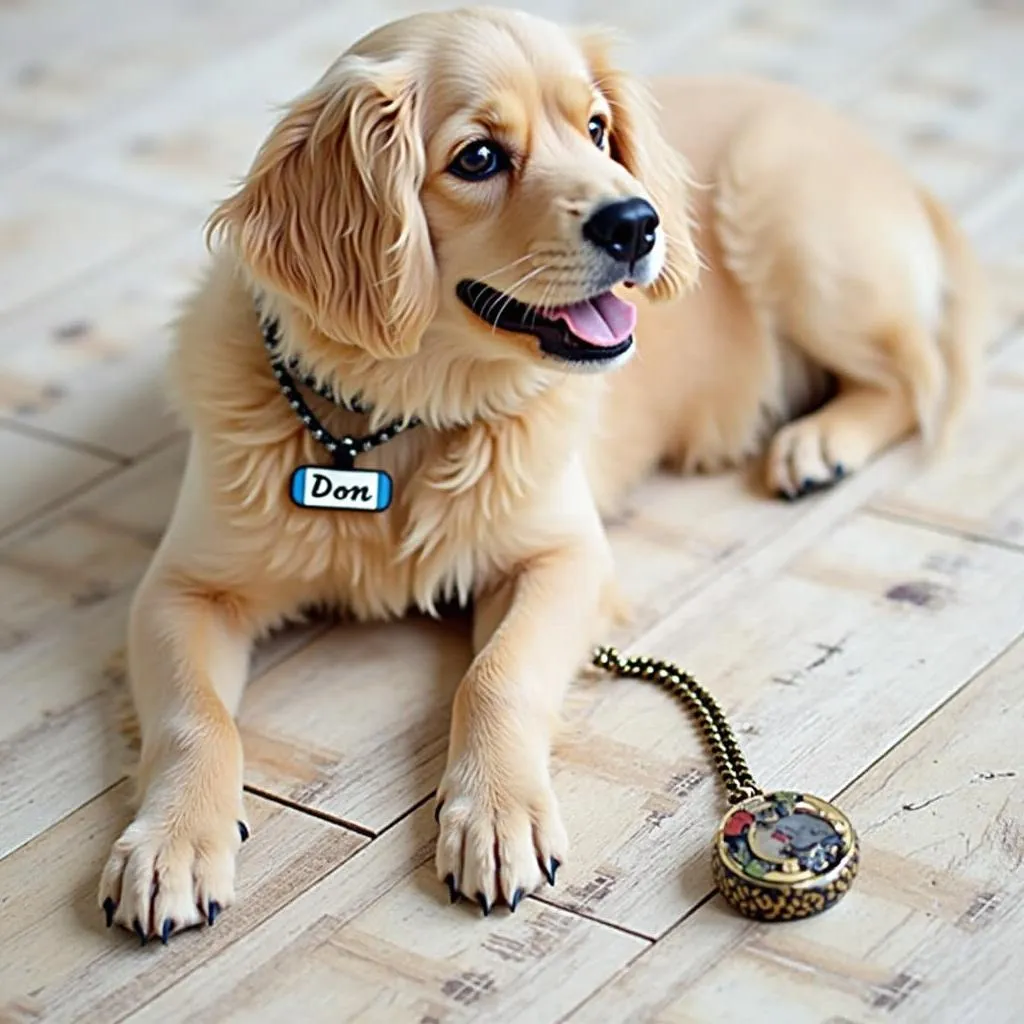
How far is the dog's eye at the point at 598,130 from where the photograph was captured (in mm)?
2420

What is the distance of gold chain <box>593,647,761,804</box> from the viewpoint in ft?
7.63

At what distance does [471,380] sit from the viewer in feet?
8.14

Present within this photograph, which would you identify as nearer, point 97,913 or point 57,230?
point 97,913

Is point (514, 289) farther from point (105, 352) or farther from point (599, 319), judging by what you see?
point (105, 352)

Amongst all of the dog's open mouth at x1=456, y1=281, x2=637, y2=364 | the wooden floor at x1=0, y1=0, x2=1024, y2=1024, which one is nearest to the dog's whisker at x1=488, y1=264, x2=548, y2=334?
the dog's open mouth at x1=456, y1=281, x2=637, y2=364

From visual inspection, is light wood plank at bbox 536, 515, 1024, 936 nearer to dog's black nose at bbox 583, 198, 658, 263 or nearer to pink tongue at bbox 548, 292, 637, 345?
pink tongue at bbox 548, 292, 637, 345

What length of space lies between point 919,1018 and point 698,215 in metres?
1.45

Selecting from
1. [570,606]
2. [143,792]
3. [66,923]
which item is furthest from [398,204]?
[66,923]

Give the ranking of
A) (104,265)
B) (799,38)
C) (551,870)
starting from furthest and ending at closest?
(799,38)
(104,265)
(551,870)

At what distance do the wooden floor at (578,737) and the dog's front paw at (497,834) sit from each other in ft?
0.10

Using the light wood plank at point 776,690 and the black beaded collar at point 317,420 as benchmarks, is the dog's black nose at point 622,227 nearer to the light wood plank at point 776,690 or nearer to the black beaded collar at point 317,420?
the black beaded collar at point 317,420

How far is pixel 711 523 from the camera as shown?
2953 millimetres

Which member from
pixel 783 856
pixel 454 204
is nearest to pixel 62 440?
pixel 454 204

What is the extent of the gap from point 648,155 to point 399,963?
111 cm
